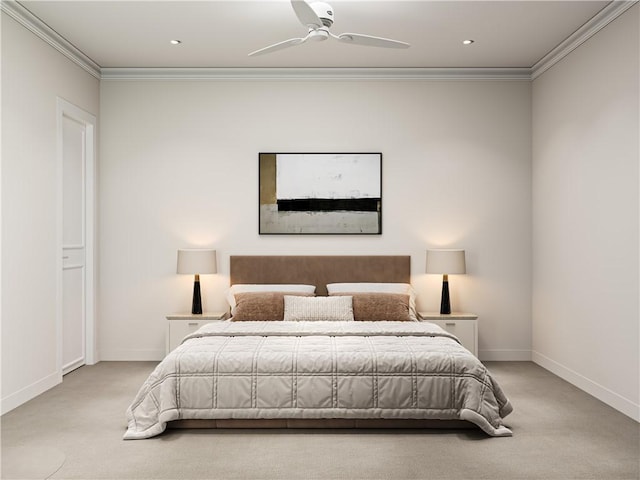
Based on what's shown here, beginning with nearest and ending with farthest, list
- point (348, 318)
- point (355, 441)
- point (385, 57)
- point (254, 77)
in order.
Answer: point (355, 441)
point (348, 318)
point (385, 57)
point (254, 77)

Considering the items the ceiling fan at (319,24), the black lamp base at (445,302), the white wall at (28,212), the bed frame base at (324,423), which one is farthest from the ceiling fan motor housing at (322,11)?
the black lamp base at (445,302)

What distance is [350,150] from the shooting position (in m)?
5.67

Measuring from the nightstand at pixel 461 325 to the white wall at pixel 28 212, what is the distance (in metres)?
3.31

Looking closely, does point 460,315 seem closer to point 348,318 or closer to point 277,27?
point 348,318

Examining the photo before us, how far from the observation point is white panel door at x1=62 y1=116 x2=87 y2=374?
197 inches

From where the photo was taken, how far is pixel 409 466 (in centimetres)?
298

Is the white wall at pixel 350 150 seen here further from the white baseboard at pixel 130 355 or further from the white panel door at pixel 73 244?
the white panel door at pixel 73 244

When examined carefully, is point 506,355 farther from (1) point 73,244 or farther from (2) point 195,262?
(1) point 73,244

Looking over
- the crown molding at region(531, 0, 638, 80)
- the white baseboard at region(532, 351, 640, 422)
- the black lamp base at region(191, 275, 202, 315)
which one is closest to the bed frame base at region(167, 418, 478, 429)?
the white baseboard at region(532, 351, 640, 422)

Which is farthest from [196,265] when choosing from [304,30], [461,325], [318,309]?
[461,325]

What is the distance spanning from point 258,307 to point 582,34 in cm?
353

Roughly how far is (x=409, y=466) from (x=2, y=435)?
249 centimetres

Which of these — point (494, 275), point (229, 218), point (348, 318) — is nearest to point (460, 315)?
point (494, 275)

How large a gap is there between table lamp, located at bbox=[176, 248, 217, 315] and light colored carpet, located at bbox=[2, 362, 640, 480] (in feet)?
4.79
